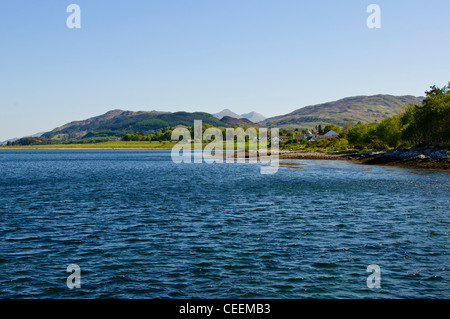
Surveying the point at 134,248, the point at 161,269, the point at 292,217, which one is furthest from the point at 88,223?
the point at 292,217

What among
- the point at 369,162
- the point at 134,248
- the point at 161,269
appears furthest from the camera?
the point at 369,162

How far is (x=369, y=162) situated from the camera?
4528 inches

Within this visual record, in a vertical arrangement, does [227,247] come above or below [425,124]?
below

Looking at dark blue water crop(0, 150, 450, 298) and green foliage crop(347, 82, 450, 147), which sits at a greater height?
green foliage crop(347, 82, 450, 147)

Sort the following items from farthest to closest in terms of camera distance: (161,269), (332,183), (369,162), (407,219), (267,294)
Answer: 1. (369,162)
2. (332,183)
3. (407,219)
4. (161,269)
5. (267,294)

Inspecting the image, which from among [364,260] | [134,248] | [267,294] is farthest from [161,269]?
[364,260]

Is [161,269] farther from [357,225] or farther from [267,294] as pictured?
[357,225]

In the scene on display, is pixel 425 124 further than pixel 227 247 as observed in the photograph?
Yes

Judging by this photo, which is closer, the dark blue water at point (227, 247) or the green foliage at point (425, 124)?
the dark blue water at point (227, 247)

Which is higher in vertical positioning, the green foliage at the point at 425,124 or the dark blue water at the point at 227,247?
the green foliage at the point at 425,124

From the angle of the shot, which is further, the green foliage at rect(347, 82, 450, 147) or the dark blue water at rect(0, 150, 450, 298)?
the green foliage at rect(347, 82, 450, 147)
